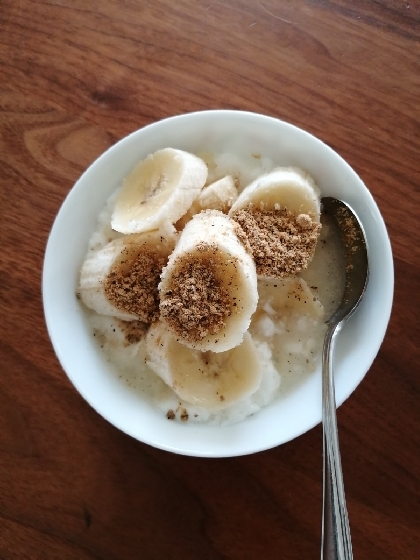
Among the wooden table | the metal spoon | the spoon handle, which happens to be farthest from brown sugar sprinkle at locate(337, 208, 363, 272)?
the spoon handle

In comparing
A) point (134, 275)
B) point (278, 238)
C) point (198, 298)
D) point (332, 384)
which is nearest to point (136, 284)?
point (134, 275)

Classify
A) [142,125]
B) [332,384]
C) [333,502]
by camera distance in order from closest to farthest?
1. [333,502]
2. [332,384]
3. [142,125]

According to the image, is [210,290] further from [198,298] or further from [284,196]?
[284,196]

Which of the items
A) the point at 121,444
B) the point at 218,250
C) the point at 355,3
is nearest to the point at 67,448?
the point at 121,444

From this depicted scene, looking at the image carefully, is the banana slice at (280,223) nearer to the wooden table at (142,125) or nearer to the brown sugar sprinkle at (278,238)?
the brown sugar sprinkle at (278,238)

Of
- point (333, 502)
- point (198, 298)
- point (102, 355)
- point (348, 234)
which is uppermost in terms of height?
point (348, 234)

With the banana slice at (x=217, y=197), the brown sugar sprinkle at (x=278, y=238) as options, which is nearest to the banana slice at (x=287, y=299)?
the brown sugar sprinkle at (x=278, y=238)

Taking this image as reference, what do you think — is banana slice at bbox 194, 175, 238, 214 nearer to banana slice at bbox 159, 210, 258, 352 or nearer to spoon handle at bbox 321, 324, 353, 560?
banana slice at bbox 159, 210, 258, 352
